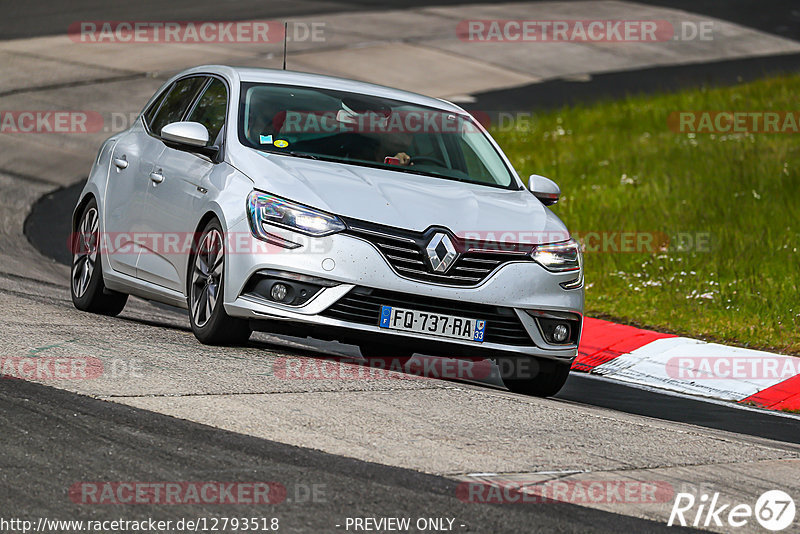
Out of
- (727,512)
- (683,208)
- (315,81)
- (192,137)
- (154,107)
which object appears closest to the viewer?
(727,512)

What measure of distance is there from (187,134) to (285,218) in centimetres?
108

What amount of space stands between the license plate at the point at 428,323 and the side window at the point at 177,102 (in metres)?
2.64

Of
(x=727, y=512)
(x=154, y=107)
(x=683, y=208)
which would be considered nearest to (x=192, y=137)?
(x=154, y=107)

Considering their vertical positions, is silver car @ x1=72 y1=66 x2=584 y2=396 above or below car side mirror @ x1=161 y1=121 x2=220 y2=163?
below

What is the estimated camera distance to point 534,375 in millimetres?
8398

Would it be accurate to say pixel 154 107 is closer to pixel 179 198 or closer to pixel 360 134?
pixel 179 198

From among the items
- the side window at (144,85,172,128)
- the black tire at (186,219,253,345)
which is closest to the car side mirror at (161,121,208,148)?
the black tire at (186,219,253,345)

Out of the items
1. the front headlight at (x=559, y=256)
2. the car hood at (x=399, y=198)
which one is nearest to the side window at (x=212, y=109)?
the car hood at (x=399, y=198)

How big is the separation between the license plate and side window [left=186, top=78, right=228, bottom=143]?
185 cm

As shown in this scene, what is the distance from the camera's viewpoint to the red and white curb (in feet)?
31.2

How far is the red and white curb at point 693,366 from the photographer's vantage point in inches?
374

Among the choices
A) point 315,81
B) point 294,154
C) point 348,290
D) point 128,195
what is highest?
point 315,81

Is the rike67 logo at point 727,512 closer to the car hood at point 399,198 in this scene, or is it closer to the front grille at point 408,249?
the front grille at point 408,249

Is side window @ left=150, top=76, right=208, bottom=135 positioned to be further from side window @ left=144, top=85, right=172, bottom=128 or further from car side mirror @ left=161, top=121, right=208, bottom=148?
car side mirror @ left=161, top=121, right=208, bottom=148
